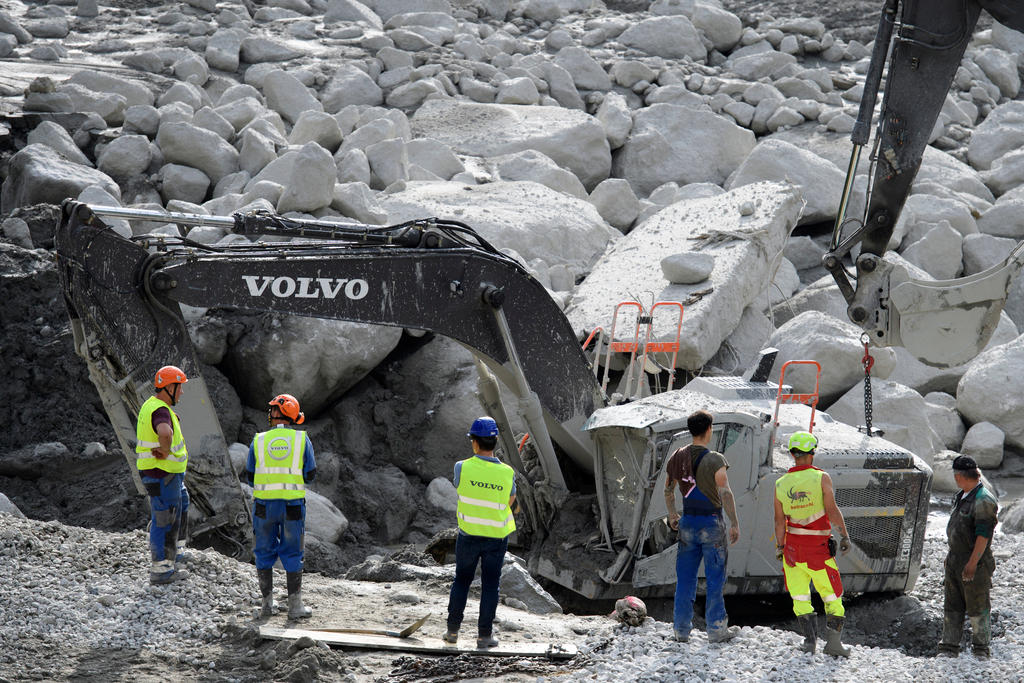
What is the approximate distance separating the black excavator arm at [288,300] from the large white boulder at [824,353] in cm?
518

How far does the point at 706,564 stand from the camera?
672cm

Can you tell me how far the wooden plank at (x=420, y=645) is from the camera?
659 cm

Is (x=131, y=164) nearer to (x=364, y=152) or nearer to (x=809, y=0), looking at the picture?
(x=364, y=152)

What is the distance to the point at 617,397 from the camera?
354 inches

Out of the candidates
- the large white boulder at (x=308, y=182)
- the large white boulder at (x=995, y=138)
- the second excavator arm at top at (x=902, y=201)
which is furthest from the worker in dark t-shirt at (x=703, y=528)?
the large white boulder at (x=995, y=138)

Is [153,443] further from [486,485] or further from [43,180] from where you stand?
[43,180]

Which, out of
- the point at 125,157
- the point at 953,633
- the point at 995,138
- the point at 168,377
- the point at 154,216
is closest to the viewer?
the point at 168,377

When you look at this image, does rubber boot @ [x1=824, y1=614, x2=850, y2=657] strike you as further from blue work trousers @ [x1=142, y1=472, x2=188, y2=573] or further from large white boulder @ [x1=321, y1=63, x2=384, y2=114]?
large white boulder @ [x1=321, y1=63, x2=384, y2=114]

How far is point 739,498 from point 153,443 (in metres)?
3.82

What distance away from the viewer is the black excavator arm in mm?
7090

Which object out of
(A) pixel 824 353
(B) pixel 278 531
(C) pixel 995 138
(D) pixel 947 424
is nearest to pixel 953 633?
(B) pixel 278 531

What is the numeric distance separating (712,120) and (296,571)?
14.7 meters

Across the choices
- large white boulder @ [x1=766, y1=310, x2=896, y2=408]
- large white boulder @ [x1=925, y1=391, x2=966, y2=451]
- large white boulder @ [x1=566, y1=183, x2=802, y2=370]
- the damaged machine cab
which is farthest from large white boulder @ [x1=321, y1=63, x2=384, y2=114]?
the damaged machine cab

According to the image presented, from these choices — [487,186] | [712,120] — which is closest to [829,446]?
[487,186]
